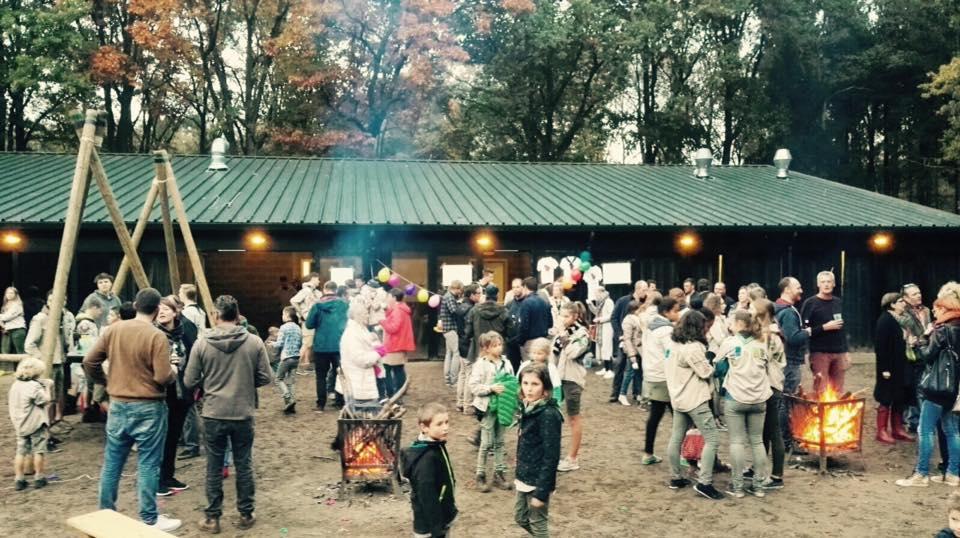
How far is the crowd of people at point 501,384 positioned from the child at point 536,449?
1 centimetres

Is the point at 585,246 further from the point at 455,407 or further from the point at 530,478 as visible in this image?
the point at 530,478

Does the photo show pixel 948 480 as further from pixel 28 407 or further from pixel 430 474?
pixel 28 407

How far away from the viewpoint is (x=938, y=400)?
250 inches

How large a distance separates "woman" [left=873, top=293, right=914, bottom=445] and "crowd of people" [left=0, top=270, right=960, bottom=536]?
0.02 metres

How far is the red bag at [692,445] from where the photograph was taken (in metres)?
6.97

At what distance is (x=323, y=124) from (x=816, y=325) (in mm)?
23204

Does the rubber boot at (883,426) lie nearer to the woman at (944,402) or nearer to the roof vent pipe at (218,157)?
the woman at (944,402)

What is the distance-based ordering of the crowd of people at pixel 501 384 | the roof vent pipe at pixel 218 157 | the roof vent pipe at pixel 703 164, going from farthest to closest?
1. the roof vent pipe at pixel 703 164
2. the roof vent pipe at pixel 218 157
3. the crowd of people at pixel 501 384

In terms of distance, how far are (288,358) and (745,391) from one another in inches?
243

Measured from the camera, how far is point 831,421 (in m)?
6.96

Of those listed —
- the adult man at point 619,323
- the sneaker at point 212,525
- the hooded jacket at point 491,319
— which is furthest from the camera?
the adult man at point 619,323

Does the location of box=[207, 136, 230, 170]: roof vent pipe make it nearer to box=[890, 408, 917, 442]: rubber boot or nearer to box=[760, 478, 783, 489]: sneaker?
box=[760, 478, 783, 489]: sneaker

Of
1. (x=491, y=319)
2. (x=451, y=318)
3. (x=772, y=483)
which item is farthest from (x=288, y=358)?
(x=772, y=483)

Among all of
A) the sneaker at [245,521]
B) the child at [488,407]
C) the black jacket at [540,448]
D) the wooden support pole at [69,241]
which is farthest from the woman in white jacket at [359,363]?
the black jacket at [540,448]
